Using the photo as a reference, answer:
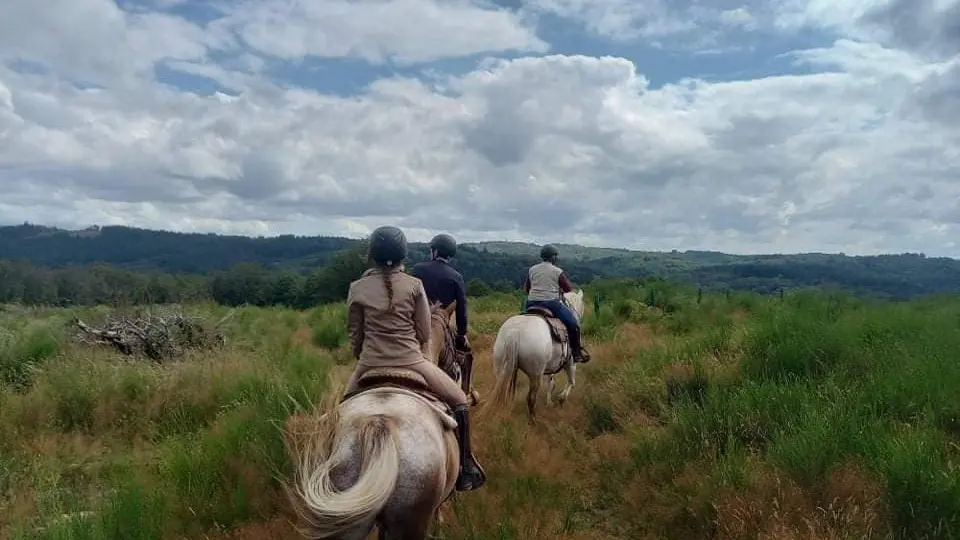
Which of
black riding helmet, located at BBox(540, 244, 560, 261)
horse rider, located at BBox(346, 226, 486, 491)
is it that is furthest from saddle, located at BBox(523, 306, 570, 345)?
horse rider, located at BBox(346, 226, 486, 491)

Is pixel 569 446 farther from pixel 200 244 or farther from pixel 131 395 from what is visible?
pixel 200 244

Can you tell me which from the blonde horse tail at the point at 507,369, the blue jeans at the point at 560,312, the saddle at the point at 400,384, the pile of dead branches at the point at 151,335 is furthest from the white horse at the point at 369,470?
the pile of dead branches at the point at 151,335

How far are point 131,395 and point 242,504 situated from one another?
4.41 metres

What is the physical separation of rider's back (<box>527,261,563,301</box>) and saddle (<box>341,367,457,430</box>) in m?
5.83

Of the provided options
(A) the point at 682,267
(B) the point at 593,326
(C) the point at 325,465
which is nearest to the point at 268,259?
(A) the point at 682,267

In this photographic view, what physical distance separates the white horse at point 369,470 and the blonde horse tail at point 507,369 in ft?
16.2

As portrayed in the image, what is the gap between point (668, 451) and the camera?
680cm

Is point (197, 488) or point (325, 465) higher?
point (325, 465)

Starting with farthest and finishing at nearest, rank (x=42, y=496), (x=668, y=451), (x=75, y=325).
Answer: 1. (x=75, y=325)
2. (x=668, y=451)
3. (x=42, y=496)

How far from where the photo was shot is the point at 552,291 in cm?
1089

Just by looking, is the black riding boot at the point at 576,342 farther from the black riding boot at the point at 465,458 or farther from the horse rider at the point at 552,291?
the black riding boot at the point at 465,458

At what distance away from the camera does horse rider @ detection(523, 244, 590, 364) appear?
10.8 meters

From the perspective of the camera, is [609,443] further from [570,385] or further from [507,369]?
[570,385]

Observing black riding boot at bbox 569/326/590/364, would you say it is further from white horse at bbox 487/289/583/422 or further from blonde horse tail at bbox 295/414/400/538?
blonde horse tail at bbox 295/414/400/538
